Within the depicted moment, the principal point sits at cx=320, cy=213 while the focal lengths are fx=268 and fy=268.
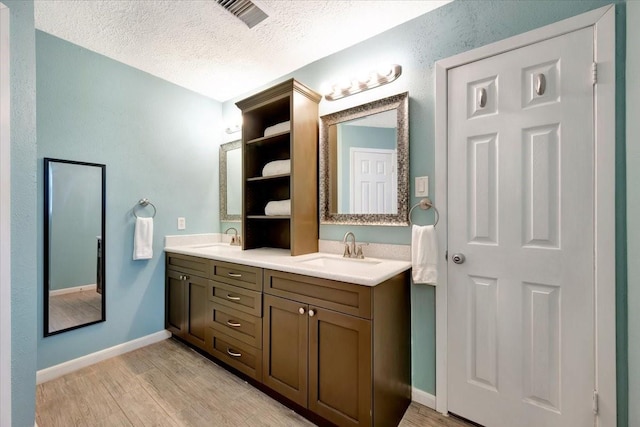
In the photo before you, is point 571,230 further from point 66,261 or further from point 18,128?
point 66,261

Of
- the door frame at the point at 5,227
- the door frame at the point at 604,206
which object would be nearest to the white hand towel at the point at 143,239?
the door frame at the point at 5,227

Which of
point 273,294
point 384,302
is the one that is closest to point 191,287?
point 273,294

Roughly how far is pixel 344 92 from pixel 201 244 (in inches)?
80.4

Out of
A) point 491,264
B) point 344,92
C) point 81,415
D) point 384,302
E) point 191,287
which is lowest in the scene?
point 81,415

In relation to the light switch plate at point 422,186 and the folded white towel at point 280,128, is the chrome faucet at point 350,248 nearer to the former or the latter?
the light switch plate at point 422,186

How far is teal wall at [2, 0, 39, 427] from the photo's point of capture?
1281mm

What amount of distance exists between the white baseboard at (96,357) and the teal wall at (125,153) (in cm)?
4

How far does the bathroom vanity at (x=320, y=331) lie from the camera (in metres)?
1.31

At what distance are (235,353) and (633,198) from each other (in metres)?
2.31

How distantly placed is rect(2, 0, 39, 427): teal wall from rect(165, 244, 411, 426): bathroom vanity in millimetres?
965

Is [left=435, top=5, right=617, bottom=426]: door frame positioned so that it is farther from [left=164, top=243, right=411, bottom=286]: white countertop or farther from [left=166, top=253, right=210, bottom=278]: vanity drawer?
[left=166, top=253, right=210, bottom=278]: vanity drawer

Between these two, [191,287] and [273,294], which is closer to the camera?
[273,294]

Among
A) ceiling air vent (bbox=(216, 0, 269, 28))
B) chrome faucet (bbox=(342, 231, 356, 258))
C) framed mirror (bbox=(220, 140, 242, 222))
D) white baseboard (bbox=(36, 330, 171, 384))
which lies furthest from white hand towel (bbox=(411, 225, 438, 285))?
white baseboard (bbox=(36, 330, 171, 384))

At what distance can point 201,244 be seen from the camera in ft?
9.18
